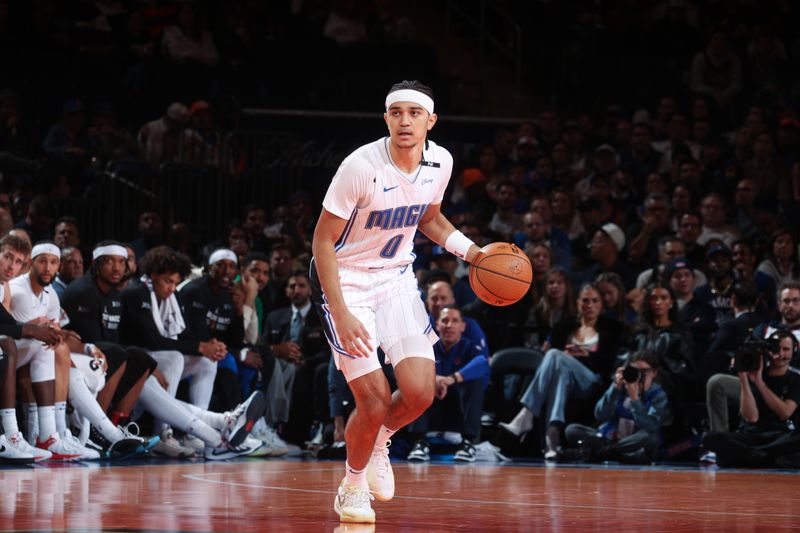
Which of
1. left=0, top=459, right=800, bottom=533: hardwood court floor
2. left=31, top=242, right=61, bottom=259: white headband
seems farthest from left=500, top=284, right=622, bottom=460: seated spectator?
left=31, top=242, right=61, bottom=259: white headband

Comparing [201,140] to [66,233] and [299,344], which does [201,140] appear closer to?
[66,233]

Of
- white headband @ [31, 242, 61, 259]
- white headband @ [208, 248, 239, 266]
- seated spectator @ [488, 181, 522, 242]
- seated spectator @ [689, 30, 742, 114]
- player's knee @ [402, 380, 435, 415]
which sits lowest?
player's knee @ [402, 380, 435, 415]

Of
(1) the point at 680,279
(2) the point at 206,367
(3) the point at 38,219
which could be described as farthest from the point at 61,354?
(1) the point at 680,279

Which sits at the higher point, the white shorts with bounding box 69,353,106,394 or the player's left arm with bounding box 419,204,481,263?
the player's left arm with bounding box 419,204,481,263

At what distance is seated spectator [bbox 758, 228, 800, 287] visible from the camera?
1238cm

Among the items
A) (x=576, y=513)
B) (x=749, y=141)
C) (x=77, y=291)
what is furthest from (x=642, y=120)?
(x=576, y=513)

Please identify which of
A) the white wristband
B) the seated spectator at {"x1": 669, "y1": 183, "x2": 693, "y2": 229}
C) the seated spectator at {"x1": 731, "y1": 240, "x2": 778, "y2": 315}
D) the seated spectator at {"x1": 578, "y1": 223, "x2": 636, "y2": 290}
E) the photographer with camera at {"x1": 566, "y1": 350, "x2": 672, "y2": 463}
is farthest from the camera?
the seated spectator at {"x1": 669, "y1": 183, "x2": 693, "y2": 229}

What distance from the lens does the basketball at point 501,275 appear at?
688 centimetres

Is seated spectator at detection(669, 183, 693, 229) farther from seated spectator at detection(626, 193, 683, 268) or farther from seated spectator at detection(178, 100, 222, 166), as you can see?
seated spectator at detection(178, 100, 222, 166)

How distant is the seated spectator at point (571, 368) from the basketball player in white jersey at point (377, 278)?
4.84m

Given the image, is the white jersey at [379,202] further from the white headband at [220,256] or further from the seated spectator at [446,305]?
the white headband at [220,256]

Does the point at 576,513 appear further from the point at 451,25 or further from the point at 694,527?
the point at 451,25

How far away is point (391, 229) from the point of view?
22.1 feet

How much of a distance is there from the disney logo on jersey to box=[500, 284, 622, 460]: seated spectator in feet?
16.8
